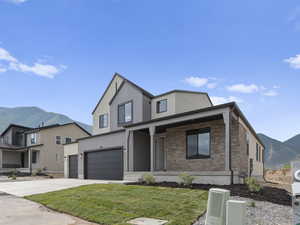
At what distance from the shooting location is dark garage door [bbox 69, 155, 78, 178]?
82.5ft

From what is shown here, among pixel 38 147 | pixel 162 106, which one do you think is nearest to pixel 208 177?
pixel 162 106

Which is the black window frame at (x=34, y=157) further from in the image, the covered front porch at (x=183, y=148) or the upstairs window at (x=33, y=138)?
the covered front porch at (x=183, y=148)

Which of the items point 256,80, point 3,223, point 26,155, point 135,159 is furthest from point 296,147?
point 3,223

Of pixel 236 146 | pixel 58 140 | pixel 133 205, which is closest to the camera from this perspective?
pixel 133 205

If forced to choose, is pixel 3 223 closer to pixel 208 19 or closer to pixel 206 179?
pixel 206 179

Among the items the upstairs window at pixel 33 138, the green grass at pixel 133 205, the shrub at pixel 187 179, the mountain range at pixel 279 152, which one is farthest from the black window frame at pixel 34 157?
the mountain range at pixel 279 152

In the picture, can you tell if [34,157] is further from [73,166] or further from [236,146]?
[236,146]

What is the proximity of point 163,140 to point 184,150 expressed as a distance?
8.88 feet

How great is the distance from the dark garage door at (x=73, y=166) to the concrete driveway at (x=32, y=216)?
48.2ft

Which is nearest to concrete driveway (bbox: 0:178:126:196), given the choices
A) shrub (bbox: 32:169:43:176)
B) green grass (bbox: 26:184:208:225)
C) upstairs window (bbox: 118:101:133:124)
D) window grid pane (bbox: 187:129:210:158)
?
green grass (bbox: 26:184:208:225)

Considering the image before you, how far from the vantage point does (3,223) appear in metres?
7.53

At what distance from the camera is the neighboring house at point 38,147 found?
3428 centimetres

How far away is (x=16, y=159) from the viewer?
3934 centimetres

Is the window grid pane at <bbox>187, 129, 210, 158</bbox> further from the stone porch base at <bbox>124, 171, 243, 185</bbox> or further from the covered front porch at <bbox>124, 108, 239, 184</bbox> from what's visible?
the stone porch base at <bbox>124, 171, 243, 185</bbox>
